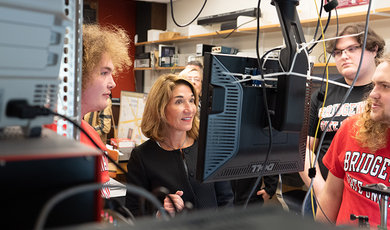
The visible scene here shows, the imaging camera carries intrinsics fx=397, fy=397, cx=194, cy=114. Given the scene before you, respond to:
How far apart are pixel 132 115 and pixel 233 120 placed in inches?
160

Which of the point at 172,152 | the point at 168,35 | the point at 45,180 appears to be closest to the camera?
the point at 45,180

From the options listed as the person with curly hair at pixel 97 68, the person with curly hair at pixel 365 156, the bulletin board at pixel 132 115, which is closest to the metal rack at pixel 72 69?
the person with curly hair at pixel 97 68

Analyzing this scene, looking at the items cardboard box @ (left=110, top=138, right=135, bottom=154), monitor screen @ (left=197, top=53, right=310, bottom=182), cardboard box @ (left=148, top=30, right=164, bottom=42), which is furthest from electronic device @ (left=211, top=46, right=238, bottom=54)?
monitor screen @ (left=197, top=53, right=310, bottom=182)

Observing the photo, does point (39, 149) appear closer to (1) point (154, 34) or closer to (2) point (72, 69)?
(2) point (72, 69)

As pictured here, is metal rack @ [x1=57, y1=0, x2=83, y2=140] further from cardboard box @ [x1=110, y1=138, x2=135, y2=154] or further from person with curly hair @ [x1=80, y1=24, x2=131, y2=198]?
cardboard box @ [x1=110, y1=138, x2=135, y2=154]

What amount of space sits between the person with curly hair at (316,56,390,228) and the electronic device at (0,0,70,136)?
58.4 inches

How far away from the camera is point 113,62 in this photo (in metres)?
1.77

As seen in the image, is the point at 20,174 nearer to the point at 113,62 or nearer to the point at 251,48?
the point at 113,62

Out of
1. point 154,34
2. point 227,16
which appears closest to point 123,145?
point 227,16

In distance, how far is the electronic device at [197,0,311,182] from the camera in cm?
106

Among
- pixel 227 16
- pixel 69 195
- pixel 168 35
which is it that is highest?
pixel 227 16

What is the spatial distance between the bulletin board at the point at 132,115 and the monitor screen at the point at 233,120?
3563 millimetres

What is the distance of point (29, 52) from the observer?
63cm

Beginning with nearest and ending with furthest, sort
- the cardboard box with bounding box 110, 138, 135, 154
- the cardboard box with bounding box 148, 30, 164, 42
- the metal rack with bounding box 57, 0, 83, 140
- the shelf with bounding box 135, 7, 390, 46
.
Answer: the metal rack with bounding box 57, 0, 83, 140, the shelf with bounding box 135, 7, 390, 46, the cardboard box with bounding box 110, 138, 135, 154, the cardboard box with bounding box 148, 30, 164, 42
